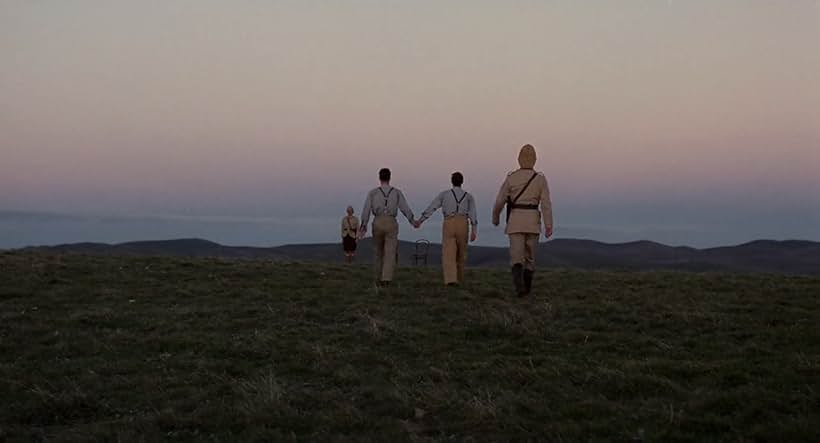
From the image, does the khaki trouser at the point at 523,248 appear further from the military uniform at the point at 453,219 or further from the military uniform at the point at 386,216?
the military uniform at the point at 386,216

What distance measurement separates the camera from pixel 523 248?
1416 centimetres

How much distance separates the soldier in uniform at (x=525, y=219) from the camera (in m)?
14.2

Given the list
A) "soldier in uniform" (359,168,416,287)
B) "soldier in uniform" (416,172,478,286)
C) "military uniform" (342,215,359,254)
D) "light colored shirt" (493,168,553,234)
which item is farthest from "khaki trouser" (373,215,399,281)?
"military uniform" (342,215,359,254)

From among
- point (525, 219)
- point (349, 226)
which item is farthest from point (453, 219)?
point (349, 226)

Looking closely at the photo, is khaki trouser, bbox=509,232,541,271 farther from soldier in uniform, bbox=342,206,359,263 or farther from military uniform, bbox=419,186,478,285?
soldier in uniform, bbox=342,206,359,263

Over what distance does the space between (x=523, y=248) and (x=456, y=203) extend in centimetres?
202

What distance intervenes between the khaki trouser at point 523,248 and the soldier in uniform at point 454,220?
1512mm

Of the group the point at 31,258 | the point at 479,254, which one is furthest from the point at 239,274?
the point at 479,254

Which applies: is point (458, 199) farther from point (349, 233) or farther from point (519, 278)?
point (349, 233)

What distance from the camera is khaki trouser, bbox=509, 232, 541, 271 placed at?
14.1m

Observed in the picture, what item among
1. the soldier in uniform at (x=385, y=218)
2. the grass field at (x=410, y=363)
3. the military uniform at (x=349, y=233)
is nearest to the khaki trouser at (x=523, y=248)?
the grass field at (x=410, y=363)

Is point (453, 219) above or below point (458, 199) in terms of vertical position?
below

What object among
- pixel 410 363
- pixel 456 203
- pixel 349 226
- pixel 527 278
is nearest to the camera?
pixel 410 363

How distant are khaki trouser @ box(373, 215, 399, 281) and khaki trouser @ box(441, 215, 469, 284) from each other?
100cm
